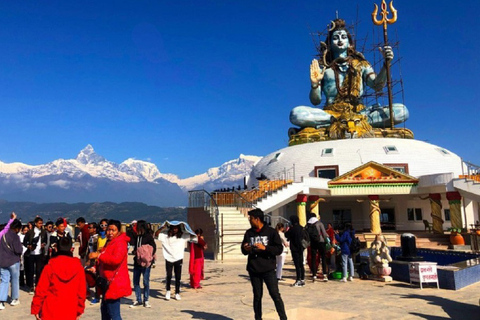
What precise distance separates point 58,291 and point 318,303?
202 inches

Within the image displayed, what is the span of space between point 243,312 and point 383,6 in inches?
1422

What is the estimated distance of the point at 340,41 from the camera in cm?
3697

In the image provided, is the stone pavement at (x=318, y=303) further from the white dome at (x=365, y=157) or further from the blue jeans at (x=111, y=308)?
the white dome at (x=365, y=157)

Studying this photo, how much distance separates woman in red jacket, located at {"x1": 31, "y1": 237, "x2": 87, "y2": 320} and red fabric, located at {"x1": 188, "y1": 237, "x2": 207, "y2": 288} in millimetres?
5252

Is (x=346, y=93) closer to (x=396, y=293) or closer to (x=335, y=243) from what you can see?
(x=335, y=243)

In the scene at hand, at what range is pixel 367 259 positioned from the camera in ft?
36.4

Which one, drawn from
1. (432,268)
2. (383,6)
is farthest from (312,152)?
(432,268)

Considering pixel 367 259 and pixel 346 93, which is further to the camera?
pixel 346 93

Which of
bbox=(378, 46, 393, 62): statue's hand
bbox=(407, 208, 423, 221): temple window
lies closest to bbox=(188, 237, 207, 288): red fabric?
bbox=(407, 208, 423, 221): temple window

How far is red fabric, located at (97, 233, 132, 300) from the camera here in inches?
203

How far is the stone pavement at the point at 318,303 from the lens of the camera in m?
6.93

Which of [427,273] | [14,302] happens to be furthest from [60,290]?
[427,273]

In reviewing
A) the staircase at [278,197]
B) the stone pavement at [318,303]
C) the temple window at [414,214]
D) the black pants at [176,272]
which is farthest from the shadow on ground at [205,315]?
the temple window at [414,214]

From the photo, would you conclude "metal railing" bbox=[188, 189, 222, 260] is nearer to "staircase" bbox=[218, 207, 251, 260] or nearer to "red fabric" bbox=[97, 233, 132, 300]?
"staircase" bbox=[218, 207, 251, 260]
